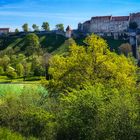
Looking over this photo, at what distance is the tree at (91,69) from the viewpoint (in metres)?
42.7

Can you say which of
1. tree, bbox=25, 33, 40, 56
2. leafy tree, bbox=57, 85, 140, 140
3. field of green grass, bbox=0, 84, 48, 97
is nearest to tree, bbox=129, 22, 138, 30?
tree, bbox=25, 33, 40, 56

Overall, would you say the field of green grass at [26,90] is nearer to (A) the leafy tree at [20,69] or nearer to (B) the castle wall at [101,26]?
(A) the leafy tree at [20,69]

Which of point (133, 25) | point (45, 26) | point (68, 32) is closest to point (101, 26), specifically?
point (133, 25)

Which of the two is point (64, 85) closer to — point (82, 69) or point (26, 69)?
point (82, 69)

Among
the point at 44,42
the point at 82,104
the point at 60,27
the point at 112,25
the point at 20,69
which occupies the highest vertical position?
the point at 112,25

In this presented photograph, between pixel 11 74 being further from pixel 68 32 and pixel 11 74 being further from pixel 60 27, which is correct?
pixel 60 27

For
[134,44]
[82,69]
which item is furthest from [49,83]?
[134,44]

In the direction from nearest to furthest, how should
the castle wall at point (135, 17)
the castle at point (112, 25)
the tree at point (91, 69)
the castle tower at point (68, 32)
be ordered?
1. the tree at point (91, 69)
2. the castle tower at point (68, 32)
3. the castle wall at point (135, 17)
4. the castle at point (112, 25)

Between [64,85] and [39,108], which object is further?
[64,85]

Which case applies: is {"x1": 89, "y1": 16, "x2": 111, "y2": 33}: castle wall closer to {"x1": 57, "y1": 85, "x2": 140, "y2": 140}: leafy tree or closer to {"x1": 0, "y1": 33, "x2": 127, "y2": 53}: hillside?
{"x1": 0, "y1": 33, "x2": 127, "y2": 53}: hillside

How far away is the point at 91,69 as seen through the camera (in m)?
43.2

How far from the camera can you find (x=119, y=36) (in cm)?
17150

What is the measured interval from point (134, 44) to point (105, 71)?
11808 cm

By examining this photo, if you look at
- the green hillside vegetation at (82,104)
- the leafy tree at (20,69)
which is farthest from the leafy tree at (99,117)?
the leafy tree at (20,69)
